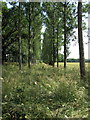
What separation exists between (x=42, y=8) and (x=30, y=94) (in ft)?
45.4

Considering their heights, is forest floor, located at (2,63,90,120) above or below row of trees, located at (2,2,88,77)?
below

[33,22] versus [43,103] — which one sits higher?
[33,22]

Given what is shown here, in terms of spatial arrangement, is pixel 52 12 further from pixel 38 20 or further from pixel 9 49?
pixel 9 49

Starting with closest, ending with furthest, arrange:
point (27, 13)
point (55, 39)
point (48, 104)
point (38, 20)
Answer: point (48, 104), point (27, 13), point (38, 20), point (55, 39)

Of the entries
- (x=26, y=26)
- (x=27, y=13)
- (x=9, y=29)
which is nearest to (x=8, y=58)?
(x=9, y=29)

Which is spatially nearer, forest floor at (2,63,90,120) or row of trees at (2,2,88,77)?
forest floor at (2,63,90,120)

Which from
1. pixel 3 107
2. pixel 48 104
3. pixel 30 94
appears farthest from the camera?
pixel 30 94

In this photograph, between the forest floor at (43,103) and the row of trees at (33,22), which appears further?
the row of trees at (33,22)

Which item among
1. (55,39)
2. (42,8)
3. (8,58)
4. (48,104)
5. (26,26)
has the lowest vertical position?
(48,104)

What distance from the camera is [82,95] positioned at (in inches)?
211

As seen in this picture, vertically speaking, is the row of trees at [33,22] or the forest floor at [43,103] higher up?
the row of trees at [33,22]

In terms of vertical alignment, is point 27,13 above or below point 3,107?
above

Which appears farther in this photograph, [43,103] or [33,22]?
[33,22]

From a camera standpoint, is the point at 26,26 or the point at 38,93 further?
the point at 26,26
